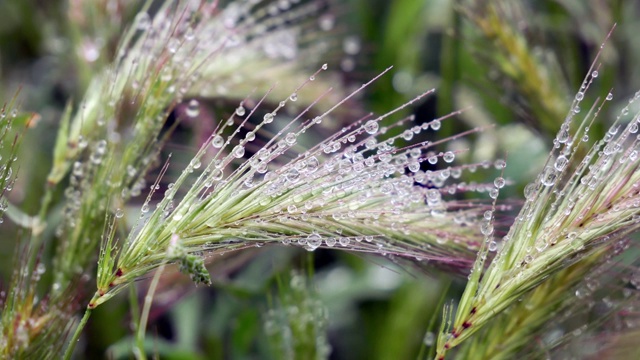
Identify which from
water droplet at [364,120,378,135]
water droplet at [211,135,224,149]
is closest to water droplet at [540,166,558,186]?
water droplet at [364,120,378,135]

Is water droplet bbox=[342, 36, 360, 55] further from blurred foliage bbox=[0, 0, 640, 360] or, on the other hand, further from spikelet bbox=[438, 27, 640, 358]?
spikelet bbox=[438, 27, 640, 358]

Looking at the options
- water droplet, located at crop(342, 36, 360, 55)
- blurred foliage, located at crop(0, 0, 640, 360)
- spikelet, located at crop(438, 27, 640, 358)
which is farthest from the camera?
water droplet, located at crop(342, 36, 360, 55)

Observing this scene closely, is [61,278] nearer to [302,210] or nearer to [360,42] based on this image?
[302,210]

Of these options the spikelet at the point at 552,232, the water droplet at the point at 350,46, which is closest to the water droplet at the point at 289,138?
the spikelet at the point at 552,232

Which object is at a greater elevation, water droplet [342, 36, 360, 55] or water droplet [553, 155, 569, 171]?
water droplet [342, 36, 360, 55]

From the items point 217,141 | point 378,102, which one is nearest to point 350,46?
point 378,102

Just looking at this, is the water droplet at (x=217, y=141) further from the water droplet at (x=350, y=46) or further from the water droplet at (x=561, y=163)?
the water droplet at (x=350, y=46)

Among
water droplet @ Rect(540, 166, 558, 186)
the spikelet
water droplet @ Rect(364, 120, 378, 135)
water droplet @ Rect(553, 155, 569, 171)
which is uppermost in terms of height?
water droplet @ Rect(364, 120, 378, 135)

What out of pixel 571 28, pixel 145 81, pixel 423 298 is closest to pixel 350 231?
pixel 145 81
